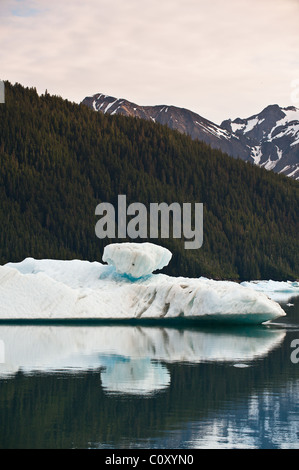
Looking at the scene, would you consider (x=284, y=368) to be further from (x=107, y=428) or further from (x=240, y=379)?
(x=107, y=428)

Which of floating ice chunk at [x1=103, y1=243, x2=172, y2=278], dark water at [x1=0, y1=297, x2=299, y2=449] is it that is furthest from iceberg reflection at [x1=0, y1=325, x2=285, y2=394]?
floating ice chunk at [x1=103, y1=243, x2=172, y2=278]

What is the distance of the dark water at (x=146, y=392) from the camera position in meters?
23.0

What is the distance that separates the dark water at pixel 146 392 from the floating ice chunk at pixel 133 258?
1015 centimetres

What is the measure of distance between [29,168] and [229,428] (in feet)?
517

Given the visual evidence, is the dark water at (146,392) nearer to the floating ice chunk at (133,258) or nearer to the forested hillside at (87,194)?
the floating ice chunk at (133,258)

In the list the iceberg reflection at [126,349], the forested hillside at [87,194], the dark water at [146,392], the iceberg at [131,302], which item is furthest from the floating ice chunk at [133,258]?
the forested hillside at [87,194]

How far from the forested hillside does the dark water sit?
11308cm

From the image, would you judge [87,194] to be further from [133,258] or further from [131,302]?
[131,302]

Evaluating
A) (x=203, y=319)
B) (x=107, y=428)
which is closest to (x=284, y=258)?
(x=203, y=319)

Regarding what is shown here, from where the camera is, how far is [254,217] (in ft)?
652

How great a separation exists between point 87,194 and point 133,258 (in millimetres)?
127986

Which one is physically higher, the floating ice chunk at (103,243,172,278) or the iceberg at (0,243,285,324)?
the floating ice chunk at (103,243,172,278)

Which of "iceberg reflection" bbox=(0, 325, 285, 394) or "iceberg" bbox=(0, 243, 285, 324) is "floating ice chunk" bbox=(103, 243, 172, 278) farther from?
"iceberg reflection" bbox=(0, 325, 285, 394)

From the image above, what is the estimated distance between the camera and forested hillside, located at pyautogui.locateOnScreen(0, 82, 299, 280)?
16262cm
